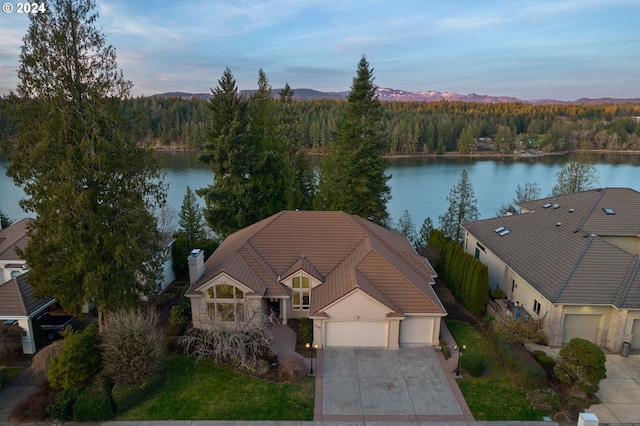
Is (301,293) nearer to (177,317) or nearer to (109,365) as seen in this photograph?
(177,317)

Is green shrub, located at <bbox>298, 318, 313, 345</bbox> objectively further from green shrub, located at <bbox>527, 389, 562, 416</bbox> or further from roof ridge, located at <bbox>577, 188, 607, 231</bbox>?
roof ridge, located at <bbox>577, 188, 607, 231</bbox>

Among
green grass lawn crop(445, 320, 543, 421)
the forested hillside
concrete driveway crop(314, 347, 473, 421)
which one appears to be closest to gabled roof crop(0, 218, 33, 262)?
concrete driveway crop(314, 347, 473, 421)

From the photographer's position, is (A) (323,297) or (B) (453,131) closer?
(A) (323,297)

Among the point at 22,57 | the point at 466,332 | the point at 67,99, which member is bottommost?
the point at 466,332

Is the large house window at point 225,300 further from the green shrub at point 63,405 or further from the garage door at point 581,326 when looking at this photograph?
the garage door at point 581,326

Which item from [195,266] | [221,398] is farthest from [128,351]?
[195,266]

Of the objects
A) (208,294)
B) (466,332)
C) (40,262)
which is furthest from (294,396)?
(40,262)

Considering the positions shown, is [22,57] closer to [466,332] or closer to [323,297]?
[323,297]
